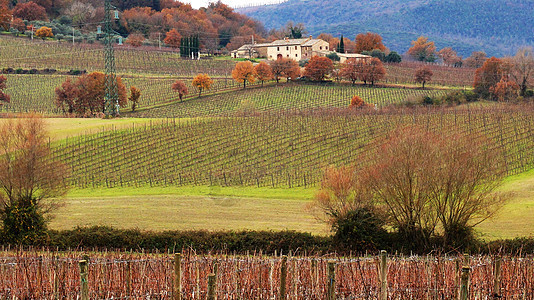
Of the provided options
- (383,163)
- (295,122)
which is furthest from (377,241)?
(295,122)

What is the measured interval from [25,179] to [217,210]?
39.5 ft

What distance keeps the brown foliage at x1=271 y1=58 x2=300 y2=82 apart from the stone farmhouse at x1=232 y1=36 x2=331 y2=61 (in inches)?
923

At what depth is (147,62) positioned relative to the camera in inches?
4830

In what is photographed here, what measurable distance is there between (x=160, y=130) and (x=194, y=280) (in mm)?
43260

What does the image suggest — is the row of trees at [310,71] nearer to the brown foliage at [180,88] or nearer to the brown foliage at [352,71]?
the brown foliage at [352,71]

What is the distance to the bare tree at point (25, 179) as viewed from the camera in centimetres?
2786

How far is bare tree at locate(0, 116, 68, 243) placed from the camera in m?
27.9

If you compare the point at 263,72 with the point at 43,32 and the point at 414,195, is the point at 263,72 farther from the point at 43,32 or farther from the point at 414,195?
the point at 414,195

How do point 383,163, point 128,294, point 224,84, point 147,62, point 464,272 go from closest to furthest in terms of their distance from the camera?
point 464,272
point 128,294
point 383,163
point 224,84
point 147,62

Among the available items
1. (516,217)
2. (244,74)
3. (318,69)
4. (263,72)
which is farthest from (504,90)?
(516,217)

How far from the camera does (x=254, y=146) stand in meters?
52.8

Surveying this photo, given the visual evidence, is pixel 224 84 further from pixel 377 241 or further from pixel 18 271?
pixel 18 271

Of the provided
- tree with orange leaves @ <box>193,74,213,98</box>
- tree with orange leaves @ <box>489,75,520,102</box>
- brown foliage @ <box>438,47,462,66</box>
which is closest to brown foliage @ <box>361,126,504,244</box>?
tree with orange leaves @ <box>489,75,520,102</box>

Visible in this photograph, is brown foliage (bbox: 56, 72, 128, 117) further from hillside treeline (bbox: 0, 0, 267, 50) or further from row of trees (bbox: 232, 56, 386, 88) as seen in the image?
hillside treeline (bbox: 0, 0, 267, 50)
